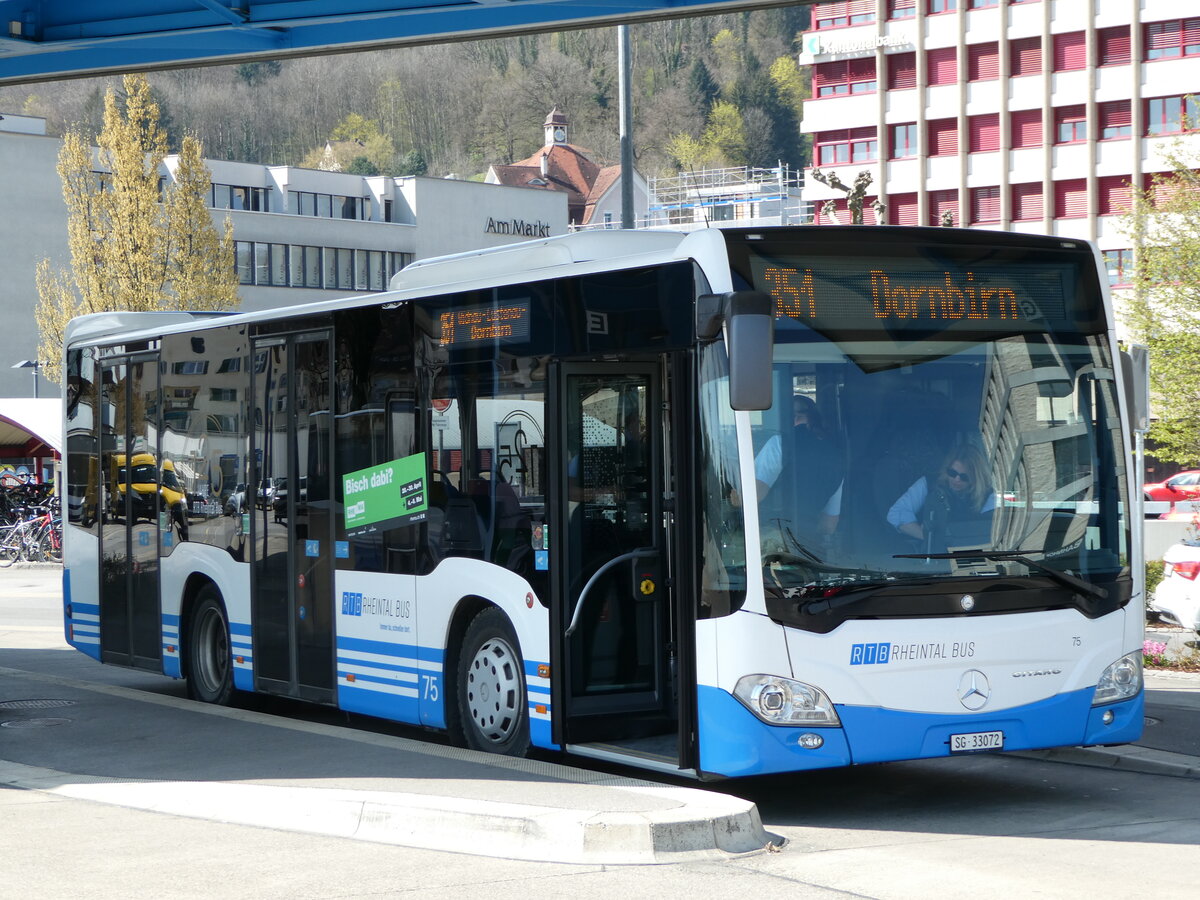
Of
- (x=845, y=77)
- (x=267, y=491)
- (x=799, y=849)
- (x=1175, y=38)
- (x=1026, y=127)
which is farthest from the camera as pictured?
(x=845, y=77)

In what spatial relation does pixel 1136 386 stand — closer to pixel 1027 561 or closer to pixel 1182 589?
pixel 1027 561

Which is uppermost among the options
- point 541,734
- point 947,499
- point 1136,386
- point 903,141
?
point 903,141

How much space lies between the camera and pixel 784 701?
327 inches

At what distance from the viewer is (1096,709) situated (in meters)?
8.87

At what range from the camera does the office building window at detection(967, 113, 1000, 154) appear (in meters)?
74.2

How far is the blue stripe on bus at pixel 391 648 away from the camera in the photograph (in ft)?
35.0

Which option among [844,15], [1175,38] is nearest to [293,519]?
[1175,38]

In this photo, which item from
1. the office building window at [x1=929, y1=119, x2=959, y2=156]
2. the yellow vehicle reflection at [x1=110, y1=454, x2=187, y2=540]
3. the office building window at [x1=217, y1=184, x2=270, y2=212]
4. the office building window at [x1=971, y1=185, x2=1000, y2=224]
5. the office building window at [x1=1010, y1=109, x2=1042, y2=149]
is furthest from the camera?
the office building window at [x1=217, y1=184, x2=270, y2=212]

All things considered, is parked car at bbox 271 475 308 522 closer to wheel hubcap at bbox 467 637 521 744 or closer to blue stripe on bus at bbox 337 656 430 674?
blue stripe on bus at bbox 337 656 430 674

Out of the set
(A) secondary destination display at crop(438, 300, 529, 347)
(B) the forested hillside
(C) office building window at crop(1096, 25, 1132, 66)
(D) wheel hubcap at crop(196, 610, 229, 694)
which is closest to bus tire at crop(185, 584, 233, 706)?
(D) wheel hubcap at crop(196, 610, 229, 694)

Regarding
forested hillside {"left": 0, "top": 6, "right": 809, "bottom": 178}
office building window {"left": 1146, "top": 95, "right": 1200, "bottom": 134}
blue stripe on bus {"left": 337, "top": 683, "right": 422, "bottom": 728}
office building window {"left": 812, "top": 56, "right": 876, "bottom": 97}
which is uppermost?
forested hillside {"left": 0, "top": 6, "right": 809, "bottom": 178}

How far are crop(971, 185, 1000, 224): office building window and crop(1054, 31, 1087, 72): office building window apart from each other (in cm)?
560

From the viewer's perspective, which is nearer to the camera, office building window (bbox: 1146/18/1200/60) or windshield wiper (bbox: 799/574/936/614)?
windshield wiper (bbox: 799/574/936/614)

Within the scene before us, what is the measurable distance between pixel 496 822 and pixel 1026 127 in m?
69.6
